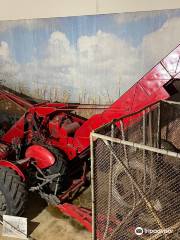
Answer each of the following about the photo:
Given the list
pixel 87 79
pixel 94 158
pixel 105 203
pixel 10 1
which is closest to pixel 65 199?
pixel 105 203

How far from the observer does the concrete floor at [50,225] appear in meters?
6.56

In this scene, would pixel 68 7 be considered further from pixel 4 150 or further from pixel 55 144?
pixel 4 150

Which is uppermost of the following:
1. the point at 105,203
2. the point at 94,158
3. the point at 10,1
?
the point at 10,1

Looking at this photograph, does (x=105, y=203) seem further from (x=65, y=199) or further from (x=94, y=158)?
(x=65, y=199)

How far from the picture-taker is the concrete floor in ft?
21.5

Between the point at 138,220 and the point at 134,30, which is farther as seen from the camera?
the point at 134,30

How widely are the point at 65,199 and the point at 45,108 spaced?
6.37ft

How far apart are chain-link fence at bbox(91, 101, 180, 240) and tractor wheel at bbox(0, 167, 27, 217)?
Result: 1.70 meters

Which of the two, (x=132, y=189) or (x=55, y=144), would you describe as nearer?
(x=132, y=189)

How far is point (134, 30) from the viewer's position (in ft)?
29.6

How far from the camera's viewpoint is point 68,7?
9.58 m

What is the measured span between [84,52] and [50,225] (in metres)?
4.80

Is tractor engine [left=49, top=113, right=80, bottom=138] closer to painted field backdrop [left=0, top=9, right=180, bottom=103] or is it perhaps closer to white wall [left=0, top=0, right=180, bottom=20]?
painted field backdrop [left=0, top=9, right=180, bottom=103]

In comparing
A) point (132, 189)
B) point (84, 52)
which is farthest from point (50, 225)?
point (84, 52)
